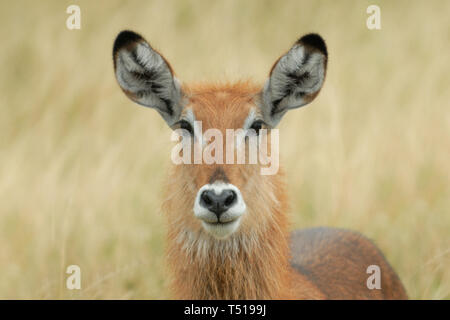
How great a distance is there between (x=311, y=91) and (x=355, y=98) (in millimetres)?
6483

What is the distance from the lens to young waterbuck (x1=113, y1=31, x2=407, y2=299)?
6020 millimetres

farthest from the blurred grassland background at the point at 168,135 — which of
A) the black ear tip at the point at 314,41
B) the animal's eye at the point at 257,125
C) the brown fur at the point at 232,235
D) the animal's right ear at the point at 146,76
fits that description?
the black ear tip at the point at 314,41

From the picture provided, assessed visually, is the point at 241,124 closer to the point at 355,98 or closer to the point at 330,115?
the point at 330,115

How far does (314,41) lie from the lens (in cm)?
608

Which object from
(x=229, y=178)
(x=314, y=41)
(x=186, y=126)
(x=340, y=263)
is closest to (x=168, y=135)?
(x=340, y=263)

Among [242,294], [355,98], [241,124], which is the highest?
[355,98]

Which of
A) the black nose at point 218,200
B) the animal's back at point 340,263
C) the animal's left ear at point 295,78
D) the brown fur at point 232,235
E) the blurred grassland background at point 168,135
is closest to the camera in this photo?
the black nose at point 218,200

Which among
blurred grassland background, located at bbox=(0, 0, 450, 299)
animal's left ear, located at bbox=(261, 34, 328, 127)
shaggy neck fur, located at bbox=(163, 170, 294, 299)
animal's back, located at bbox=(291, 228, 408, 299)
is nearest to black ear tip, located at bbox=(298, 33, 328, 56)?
animal's left ear, located at bbox=(261, 34, 328, 127)

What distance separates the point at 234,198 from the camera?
17.9 ft

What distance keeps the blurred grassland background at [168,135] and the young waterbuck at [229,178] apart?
1.42 metres

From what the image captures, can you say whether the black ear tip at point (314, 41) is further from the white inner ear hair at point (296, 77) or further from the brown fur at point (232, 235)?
the brown fur at point (232, 235)

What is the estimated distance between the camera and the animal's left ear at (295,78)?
20.1 ft

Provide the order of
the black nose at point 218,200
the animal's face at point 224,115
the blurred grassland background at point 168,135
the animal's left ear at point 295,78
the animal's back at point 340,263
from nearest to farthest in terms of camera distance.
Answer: the black nose at point 218,200, the animal's face at point 224,115, the animal's left ear at point 295,78, the animal's back at point 340,263, the blurred grassland background at point 168,135

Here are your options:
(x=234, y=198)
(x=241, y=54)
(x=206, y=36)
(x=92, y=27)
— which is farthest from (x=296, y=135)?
(x=234, y=198)
